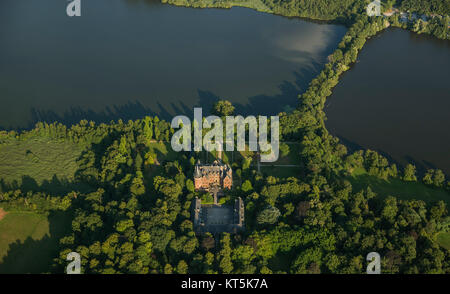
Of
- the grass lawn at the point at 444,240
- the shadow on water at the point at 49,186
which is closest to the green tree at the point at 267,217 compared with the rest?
the grass lawn at the point at 444,240

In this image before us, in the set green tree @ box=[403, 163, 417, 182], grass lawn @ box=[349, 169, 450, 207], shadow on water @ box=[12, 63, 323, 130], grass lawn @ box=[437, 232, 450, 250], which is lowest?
grass lawn @ box=[437, 232, 450, 250]

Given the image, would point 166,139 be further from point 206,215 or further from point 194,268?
point 194,268

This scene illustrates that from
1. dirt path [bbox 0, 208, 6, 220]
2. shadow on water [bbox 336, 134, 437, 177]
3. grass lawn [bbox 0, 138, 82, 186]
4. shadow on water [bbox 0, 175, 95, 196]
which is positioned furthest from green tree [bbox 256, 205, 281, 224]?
dirt path [bbox 0, 208, 6, 220]

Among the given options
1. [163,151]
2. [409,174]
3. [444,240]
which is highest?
[163,151]

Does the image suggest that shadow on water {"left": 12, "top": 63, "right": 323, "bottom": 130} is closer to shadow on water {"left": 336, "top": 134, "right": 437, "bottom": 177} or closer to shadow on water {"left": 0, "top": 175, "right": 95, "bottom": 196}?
shadow on water {"left": 336, "top": 134, "right": 437, "bottom": 177}

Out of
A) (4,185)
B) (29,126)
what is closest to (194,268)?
(4,185)

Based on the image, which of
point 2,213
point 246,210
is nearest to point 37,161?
point 2,213

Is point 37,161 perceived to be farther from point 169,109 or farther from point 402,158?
point 402,158
